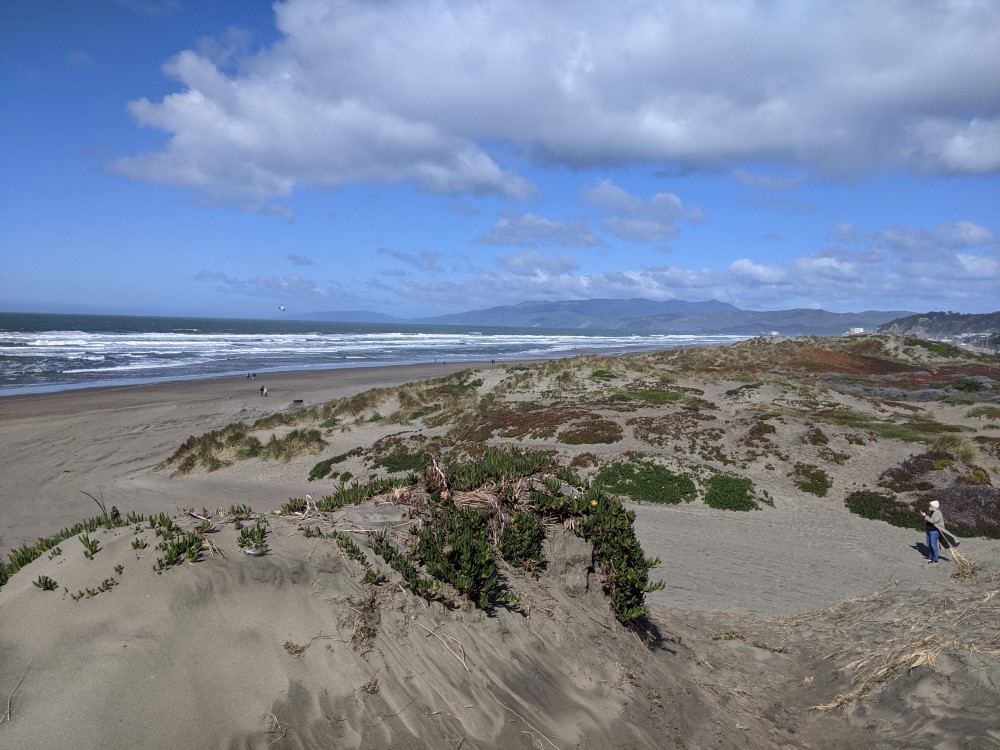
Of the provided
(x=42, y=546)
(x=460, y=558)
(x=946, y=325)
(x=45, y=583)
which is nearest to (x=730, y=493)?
(x=460, y=558)

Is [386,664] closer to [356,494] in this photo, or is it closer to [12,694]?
[12,694]

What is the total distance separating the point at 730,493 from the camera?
1742cm

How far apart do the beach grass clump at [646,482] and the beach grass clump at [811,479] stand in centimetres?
338

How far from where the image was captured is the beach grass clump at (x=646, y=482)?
17484 millimetres

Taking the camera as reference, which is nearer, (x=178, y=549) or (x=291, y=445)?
(x=178, y=549)

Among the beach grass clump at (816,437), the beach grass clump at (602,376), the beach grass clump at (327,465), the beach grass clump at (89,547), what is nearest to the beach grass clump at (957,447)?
the beach grass clump at (816,437)

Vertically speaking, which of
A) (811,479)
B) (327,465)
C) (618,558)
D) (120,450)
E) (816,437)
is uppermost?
(618,558)

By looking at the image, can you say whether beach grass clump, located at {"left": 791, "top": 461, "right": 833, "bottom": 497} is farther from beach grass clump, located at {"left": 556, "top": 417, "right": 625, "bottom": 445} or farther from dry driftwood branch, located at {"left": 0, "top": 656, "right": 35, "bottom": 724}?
dry driftwood branch, located at {"left": 0, "top": 656, "right": 35, "bottom": 724}

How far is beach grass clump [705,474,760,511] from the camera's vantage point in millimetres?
16938

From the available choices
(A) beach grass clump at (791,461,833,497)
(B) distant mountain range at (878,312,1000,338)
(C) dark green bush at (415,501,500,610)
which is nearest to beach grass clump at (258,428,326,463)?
(A) beach grass clump at (791,461,833,497)

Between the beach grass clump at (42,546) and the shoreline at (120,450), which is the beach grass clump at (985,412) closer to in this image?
the shoreline at (120,450)

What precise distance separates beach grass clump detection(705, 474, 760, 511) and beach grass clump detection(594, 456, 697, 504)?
0.53 m

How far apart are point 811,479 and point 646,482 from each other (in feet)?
16.8

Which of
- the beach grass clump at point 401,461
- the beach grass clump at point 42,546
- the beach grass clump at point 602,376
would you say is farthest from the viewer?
the beach grass clump at point 602,376
